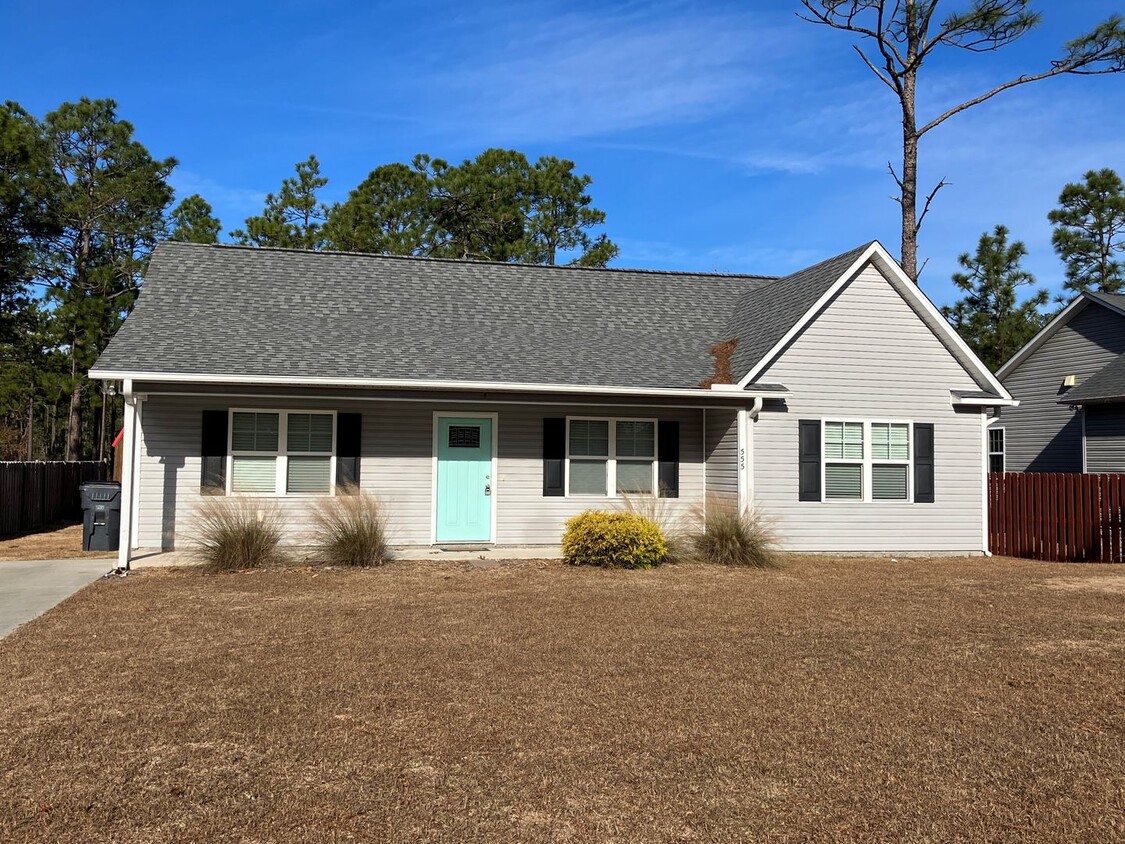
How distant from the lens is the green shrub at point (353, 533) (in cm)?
1219

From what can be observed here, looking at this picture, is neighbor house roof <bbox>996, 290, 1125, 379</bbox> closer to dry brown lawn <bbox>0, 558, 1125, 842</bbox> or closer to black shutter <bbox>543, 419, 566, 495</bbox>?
dry brown lawn <bbox>0, 558, 1125, 842</bbox>

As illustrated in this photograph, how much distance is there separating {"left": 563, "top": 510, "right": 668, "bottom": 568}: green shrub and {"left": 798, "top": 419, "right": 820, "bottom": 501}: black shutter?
286 centimetres

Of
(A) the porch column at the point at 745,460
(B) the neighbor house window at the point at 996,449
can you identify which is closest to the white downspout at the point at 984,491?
(A) the porch column at the point at 745,460

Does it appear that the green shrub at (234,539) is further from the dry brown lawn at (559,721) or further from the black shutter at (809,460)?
the black shutter at (809,460)

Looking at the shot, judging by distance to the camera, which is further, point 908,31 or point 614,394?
point 908,31

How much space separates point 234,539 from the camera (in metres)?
11.8

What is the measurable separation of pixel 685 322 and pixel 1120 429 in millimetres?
9089

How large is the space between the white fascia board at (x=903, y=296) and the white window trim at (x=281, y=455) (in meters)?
6.48

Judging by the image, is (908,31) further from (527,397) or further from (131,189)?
(131,189)

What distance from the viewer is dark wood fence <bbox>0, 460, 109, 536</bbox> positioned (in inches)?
658

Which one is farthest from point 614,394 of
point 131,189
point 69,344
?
point 131,189

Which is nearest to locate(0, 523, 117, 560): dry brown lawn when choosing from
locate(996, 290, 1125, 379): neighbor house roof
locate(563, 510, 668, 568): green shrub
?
locate(563, 510, 668, 568): green shrub

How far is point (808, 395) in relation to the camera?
1431 centimetres

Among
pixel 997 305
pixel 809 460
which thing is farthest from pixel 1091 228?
pixel 809 460
